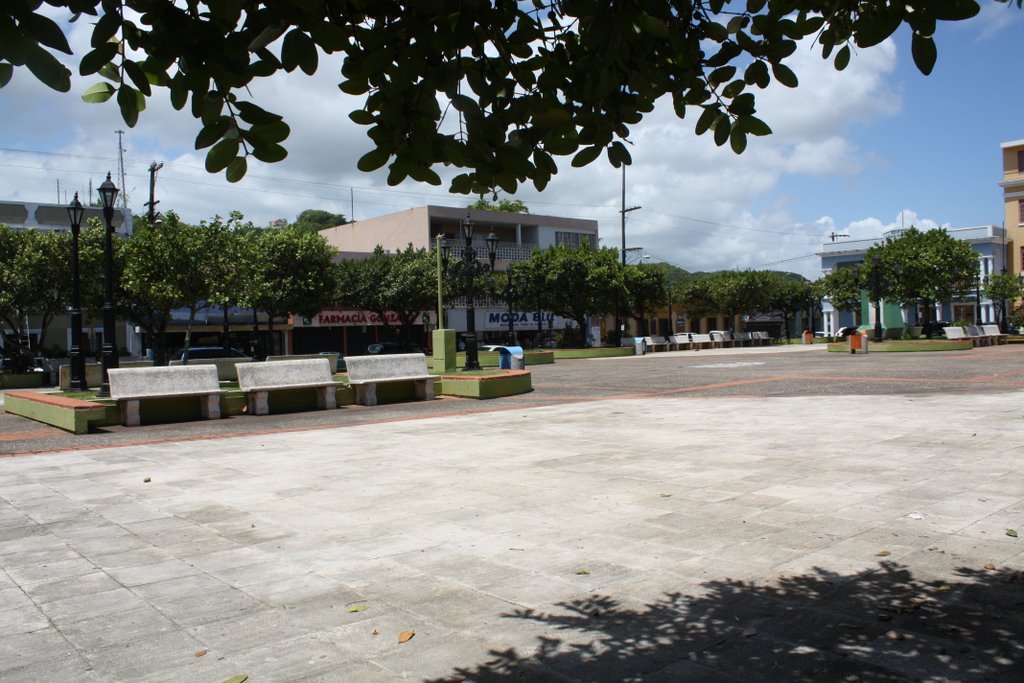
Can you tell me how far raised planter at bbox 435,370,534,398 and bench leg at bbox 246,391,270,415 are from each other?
403 centimetres

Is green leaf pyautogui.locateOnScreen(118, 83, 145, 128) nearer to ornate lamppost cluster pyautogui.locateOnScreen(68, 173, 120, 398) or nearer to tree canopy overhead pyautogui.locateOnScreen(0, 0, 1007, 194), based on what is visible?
tree canopy overhead pyautogui.locateOnScreen(0, 0, 1007, 194)

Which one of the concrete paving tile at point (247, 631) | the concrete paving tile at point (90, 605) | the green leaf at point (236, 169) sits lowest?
the concrete paving tile at point (247, 631)

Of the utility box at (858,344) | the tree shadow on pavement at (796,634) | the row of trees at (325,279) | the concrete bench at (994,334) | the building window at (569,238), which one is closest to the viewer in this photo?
the tree shadow on pavement at (796,634)

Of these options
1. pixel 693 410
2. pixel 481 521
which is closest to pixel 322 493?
pixel 481 521

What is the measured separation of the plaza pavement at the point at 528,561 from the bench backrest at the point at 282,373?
199 inches

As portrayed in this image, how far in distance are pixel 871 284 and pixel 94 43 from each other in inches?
1765

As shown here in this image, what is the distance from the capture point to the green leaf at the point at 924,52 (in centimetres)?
316

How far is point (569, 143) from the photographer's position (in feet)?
12.2

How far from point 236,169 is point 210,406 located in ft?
40.6

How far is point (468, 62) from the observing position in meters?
3.47

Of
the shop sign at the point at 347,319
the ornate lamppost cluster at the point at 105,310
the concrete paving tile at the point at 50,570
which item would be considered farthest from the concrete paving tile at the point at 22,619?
the shop sign at the point at 347,319

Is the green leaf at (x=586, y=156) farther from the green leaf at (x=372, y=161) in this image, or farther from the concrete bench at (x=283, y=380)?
the concrete bench at (x=283, y=380)

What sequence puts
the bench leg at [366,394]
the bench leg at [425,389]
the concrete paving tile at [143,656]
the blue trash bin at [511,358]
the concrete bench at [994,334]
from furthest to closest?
1. the concrete bench at [994,334]
2. the blue trash bin at [511,358]
3. the bench leg at [425,389]
4. the bench leg at [366,394]
5. the concrete paving tile at [143,656]

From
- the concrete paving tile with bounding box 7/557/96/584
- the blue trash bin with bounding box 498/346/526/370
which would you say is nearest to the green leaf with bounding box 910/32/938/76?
the concrete paving tile with bounding box 7/557/96/584
